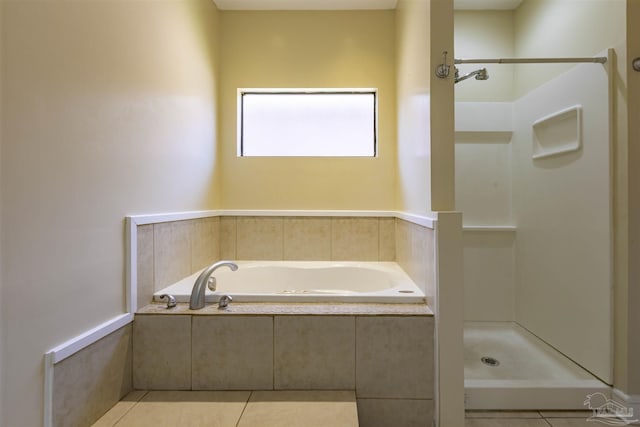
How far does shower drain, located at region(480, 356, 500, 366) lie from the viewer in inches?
75.1

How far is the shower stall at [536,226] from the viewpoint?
1.55 m

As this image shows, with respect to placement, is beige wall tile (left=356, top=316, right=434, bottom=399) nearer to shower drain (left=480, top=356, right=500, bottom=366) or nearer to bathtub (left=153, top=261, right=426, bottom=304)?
bathtub (left=153, top=261, right=426, bottom=304)

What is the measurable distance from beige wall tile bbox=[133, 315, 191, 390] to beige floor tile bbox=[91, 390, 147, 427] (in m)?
Answer: 0.05

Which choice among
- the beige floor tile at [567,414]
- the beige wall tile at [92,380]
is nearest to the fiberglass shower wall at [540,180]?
the beige floor tile at [567,414]

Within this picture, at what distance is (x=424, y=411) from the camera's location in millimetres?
1349

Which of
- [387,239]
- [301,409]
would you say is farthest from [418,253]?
[301,409]

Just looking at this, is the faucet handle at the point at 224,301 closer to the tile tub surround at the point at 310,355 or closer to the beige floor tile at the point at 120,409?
the tile tub surround at the point at 310,355

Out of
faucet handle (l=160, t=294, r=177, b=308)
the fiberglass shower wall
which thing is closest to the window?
the fiberglass shower wall

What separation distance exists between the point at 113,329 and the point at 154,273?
0.35 meters

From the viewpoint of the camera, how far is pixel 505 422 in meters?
1.42

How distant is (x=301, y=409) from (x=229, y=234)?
1466 millimetres

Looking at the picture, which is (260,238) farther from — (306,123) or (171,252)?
(306,123)

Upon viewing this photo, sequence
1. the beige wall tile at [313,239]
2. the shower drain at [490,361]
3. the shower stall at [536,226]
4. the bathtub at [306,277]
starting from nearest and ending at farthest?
1. the shower stall at [536,226]
2. the shower drain at [490,361]
3. the bathtub at [306,277]
4. the beige wall tile at [313,239]

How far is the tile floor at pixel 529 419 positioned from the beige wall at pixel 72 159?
167 centimetres
